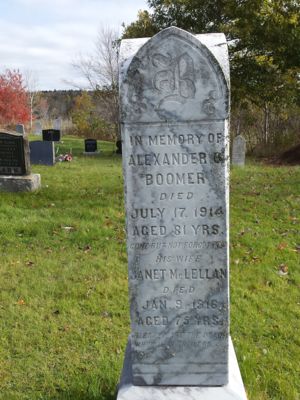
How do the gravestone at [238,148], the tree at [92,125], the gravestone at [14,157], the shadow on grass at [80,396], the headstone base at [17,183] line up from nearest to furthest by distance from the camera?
the shadow on grass at [80,396]
the headstone base at [17,183]
the gravestone at [14,157]
the gravestone at [238,148]
the tree at [92,125]

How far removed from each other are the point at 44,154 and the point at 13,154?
17.2 feet

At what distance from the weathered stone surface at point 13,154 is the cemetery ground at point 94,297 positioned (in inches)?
47.4

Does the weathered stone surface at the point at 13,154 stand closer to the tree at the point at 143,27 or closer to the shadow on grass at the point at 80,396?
the shadow on grass at the point at 80,396

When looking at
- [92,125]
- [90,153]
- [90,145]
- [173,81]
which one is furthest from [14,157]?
[92,125]

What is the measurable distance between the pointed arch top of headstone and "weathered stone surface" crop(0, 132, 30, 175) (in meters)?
7.88

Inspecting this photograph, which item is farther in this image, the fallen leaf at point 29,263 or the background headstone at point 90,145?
the background headstone at point 90,145

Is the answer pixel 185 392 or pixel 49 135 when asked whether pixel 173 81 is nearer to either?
pixel 185 392

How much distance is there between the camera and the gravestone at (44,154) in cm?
1509

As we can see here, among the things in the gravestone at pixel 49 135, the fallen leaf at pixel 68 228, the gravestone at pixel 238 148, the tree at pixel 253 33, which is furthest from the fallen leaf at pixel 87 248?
the gravestone at pixel 49 135

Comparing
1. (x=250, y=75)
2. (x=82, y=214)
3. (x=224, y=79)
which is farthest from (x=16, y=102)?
(x=224, y=79)

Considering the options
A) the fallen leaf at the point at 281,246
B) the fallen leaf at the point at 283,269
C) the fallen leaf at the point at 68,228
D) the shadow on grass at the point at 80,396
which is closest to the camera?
the shadow on grass at the point at 80,396

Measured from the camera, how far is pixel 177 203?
106 inches

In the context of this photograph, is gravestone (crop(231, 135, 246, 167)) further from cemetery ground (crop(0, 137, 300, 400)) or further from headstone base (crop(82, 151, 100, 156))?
headstone base (crop(82, 151, 100, 156))

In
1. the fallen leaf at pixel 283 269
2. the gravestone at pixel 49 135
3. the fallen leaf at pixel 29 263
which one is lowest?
the fallen leaf at pixel 283 269
